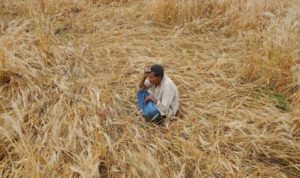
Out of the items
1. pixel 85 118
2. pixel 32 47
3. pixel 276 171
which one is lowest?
pixel 276 171

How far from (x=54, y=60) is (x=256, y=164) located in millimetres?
2155

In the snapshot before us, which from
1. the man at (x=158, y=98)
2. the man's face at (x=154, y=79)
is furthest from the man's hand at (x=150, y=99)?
the man's face at (x=154, y=79)

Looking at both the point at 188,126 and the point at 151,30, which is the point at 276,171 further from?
the point at 151,30

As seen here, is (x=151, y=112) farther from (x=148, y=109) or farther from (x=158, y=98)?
(x=158, y=98)

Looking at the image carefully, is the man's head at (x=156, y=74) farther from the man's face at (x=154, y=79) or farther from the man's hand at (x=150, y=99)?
the man's hand at (x=150, y=99)

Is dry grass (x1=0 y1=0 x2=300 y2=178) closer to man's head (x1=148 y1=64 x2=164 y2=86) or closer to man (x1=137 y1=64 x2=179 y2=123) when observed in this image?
man (x1=137 y1=64 x2=179 y2=123)

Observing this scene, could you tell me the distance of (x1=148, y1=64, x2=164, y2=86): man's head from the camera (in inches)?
129

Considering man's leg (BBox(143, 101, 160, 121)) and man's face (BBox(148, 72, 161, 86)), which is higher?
man's face (BBox(148, 72, 161, 86))

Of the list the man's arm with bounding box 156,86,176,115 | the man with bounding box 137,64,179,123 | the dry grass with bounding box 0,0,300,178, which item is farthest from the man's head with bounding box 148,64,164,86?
the dry grass with bounding box 0,0,300,178

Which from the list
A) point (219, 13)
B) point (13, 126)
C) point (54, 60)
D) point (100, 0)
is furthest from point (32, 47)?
point (219, 13)

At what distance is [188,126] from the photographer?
3.26 m

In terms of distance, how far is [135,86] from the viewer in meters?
3.73

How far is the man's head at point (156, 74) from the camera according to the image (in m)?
3.27

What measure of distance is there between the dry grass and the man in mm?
94
